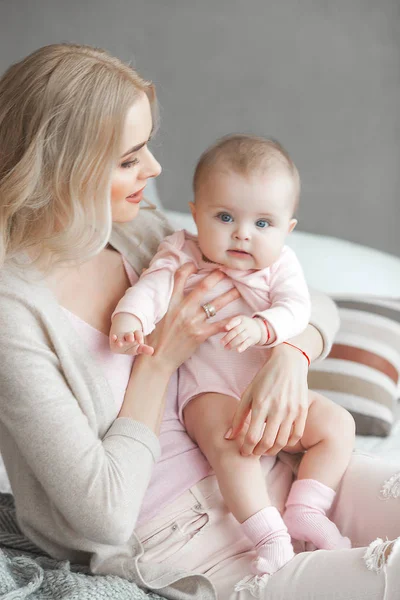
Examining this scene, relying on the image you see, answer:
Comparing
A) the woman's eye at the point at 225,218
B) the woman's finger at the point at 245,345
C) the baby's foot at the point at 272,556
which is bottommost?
the baby's foot at the point at 272,556

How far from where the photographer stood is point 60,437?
1194 mm

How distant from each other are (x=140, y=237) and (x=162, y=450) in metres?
0.45

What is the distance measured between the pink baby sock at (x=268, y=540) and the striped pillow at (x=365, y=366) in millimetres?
654

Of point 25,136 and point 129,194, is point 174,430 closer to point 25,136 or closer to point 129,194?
point 129,194

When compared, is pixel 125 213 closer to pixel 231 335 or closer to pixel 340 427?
pixel 231 335

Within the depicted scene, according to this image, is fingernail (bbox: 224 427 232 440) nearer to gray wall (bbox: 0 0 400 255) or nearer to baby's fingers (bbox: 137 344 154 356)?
baby's fingers (bbox: 137 344 154 356)

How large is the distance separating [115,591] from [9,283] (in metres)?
0.52

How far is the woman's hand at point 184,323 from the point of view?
1421 millimetres

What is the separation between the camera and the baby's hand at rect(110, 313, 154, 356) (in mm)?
1303

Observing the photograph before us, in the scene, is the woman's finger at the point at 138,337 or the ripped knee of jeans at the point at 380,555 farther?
the woman's finger at the point at 138,337

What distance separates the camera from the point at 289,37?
254cm

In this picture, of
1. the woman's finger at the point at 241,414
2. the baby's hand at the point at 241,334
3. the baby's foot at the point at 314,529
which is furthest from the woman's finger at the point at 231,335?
the baby's foot at the point at 314,529

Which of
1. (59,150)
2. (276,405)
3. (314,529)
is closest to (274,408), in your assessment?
(276,405)

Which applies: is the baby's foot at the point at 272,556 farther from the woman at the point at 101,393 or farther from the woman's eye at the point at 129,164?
the woman's eye at the point at 129,164
